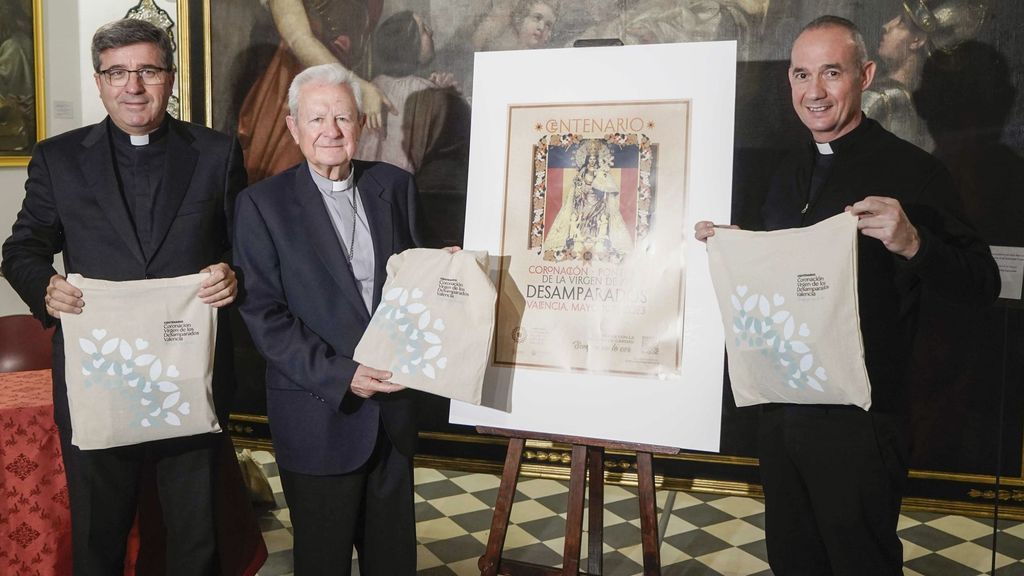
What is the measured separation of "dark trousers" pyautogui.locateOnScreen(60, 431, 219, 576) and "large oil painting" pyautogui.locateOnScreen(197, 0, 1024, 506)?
4.70ft

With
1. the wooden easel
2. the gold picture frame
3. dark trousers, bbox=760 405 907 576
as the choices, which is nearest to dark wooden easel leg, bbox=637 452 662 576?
the wooden easel

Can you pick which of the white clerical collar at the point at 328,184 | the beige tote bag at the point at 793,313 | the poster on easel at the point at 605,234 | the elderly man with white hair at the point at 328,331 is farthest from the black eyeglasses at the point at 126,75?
the beige tote bag at the point at 793,313

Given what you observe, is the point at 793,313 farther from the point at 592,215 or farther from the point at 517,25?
the point at 517,25

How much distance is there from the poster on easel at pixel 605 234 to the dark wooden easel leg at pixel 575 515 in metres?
0.14

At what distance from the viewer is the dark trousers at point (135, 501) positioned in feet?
7.01

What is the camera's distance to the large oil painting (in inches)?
138

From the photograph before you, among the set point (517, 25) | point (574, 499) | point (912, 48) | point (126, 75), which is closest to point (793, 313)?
point (574, 499)

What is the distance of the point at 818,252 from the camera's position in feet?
6.26

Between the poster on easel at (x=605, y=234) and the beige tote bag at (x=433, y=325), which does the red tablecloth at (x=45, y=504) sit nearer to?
the beige tote bag at (x=433, y=325)

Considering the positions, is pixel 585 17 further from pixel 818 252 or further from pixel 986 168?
pixel 818 252

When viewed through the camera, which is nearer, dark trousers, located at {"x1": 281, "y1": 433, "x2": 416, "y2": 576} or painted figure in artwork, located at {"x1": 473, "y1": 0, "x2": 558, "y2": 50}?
dark trousers, located at {"x1": 281, "y1": 433, "x2": 416, "y2": 576}

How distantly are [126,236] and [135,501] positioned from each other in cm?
72

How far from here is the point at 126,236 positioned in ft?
6.95

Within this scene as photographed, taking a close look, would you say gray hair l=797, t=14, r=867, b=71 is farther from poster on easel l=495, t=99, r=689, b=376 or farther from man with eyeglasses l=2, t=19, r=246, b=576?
man with eyeglasses l=2, t=19, r=246, b=576
